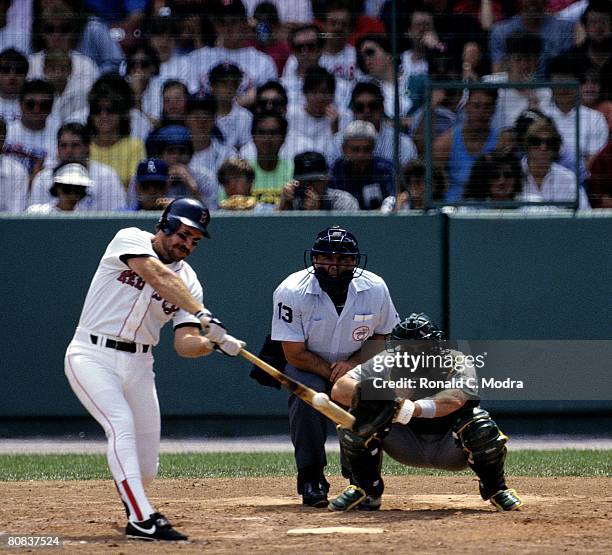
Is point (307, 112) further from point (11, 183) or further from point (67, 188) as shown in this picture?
point (11, 183)

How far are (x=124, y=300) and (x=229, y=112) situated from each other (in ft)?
17.6

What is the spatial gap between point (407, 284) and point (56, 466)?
140 inches

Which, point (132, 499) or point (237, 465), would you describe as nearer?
point (132, 499)

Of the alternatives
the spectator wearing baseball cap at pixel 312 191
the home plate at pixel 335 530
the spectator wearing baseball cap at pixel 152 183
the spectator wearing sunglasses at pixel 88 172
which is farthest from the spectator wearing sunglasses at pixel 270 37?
the home plate at pixel 335 530

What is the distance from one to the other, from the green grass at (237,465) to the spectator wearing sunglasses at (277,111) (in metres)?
2.80

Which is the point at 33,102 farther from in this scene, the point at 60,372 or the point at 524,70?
the point at 524,70

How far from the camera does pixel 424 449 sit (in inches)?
263

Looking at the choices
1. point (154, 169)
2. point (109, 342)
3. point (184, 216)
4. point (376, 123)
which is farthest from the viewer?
point (376, 123)

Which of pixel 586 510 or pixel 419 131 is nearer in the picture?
pixel 586 510

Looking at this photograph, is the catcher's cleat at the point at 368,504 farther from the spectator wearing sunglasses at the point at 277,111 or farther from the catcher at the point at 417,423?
the spectator wearing sunglasses at the point at 277,111

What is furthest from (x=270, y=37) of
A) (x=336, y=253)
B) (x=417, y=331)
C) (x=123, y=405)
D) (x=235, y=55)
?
(x=123, y=405)

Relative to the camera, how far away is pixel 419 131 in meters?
10.8

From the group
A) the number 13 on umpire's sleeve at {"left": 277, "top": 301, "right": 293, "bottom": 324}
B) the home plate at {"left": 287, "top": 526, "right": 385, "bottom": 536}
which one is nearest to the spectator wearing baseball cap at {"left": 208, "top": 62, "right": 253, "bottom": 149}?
the number 13 on umpire's sleeve at {"left": 277, "top": 301, "right": 293, "bottom": 324}

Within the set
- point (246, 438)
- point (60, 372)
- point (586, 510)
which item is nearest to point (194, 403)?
point (246, 438)
